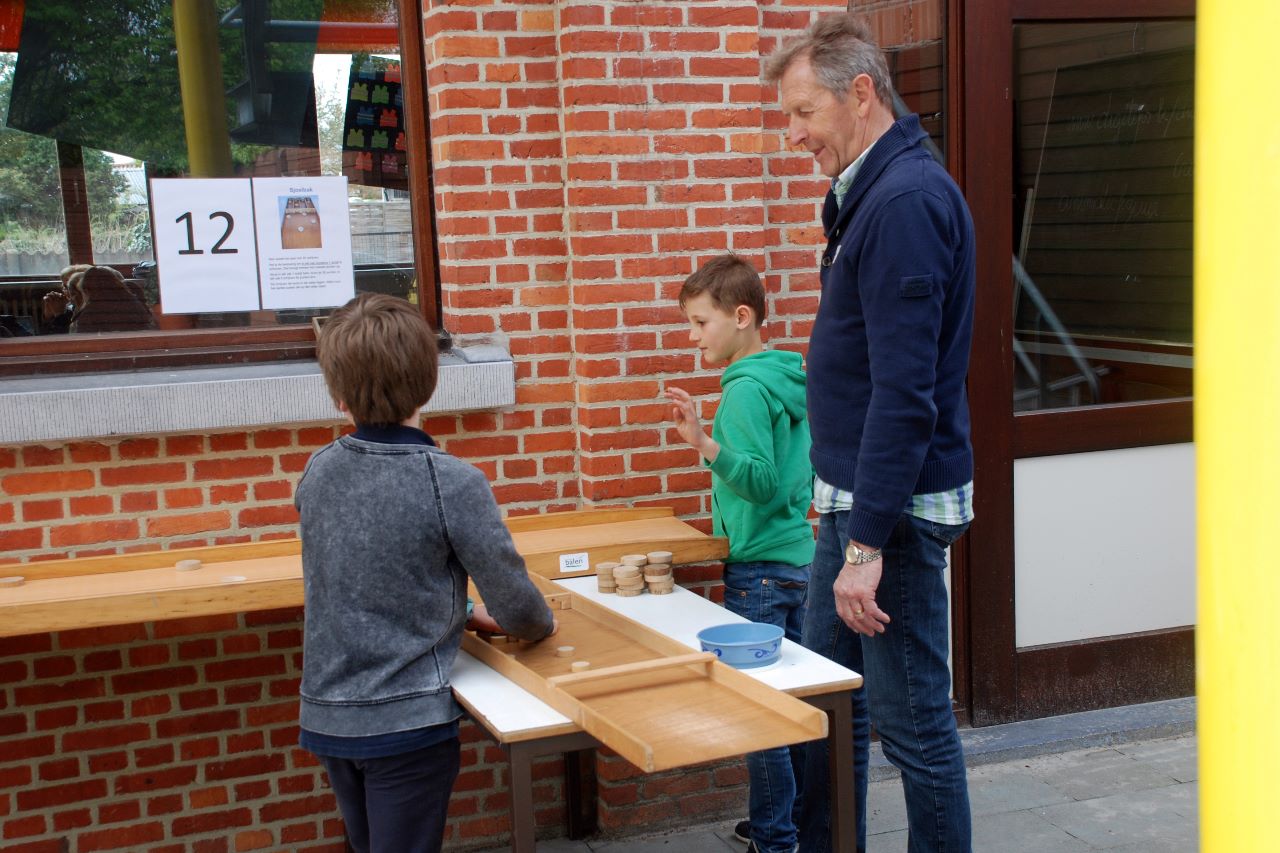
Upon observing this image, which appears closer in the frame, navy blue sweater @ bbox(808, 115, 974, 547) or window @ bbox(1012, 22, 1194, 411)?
navy blue sweater @ bbox(808, 115, 974, 547)

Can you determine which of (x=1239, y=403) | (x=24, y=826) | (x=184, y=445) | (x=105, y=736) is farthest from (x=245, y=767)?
(x=1239, y=403)

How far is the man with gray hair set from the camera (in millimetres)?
2822

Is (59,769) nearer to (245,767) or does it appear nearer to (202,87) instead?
(245,767)

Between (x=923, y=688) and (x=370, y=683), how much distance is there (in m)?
1.25

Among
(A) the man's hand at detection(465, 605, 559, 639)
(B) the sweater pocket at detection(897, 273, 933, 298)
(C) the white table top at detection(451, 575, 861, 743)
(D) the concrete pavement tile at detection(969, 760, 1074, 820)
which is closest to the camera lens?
(C) the white table top at detection(451, 575, 861, 743)

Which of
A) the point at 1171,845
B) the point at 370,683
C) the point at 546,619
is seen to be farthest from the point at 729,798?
the point at 370,683

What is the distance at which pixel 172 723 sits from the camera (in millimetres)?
3926

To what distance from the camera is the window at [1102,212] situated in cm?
491

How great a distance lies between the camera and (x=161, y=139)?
13.0 ft

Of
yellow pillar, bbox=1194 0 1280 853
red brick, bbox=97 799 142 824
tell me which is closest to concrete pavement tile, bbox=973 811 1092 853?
red brick, bbox=97 799 142 824

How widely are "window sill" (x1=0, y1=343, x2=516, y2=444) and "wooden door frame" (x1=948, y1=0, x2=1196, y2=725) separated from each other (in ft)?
6.26

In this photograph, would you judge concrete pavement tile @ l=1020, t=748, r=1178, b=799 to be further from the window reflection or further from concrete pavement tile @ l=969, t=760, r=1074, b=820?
the window reflection

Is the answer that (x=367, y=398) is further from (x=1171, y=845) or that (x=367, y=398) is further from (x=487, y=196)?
(x=1171, y=845)

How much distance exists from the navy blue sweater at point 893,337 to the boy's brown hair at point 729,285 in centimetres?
56
